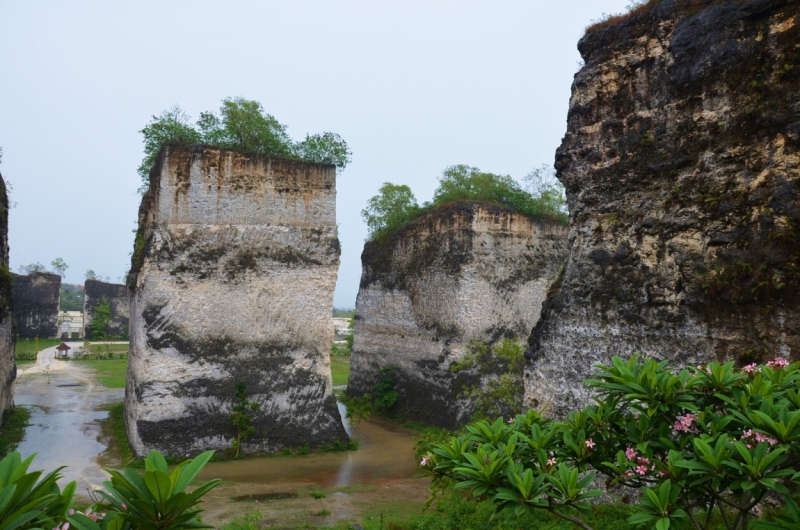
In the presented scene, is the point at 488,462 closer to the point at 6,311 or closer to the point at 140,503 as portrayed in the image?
the point at 140,503

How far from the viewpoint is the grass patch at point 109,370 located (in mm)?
22031

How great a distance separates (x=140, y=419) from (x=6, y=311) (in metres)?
4.96

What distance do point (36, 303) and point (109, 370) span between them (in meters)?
13.2

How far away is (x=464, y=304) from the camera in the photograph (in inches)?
634

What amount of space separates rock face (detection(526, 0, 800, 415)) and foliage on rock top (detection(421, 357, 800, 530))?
172cm

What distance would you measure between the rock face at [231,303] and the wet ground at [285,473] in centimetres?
85

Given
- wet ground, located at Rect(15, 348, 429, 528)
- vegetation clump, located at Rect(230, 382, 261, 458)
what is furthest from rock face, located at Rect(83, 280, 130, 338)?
vegetation clump, located at Rect(230, 382, 261, 458)

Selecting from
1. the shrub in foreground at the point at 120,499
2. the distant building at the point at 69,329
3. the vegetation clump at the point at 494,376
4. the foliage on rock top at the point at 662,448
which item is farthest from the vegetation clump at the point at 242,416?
the distant building at the point at 69,329

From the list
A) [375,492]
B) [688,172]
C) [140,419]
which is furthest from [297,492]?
[688,172]

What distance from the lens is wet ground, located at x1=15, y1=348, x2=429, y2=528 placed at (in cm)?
892

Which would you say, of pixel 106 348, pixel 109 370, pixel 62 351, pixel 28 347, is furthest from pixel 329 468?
pixel 28 347

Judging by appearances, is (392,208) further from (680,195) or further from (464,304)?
(680,195)

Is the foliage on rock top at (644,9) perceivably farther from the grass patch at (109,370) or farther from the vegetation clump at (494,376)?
the grass patch at (109,370)

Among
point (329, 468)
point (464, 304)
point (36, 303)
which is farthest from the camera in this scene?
point (36, 303)
